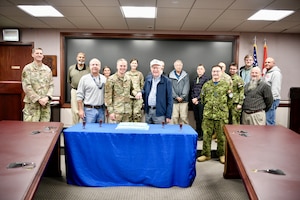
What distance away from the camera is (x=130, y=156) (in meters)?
2.80

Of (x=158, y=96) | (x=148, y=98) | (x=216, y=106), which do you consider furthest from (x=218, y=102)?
(x=148, y=98)

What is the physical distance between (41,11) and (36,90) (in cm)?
152

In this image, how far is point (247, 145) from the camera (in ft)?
7.60

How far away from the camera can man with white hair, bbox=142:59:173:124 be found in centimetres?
364

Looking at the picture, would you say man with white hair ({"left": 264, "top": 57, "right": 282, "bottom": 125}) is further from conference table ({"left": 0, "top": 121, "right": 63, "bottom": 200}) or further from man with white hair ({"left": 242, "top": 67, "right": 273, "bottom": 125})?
conference table ({"left": 0, "top": 121, "right": 63, "bottom": 200})

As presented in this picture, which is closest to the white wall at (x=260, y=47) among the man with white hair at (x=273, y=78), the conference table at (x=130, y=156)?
the man with white hair at (x=273, y=78)

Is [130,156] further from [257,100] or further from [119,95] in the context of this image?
[257,100]

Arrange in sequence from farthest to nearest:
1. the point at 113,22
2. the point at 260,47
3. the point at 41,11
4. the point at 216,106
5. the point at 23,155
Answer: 1. the point at 260,47
2. the point at 113,22
3. the point at 41,11
4. the point at 216,106
5. the point at 23,155

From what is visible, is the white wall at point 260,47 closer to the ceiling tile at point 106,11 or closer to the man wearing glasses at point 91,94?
the ceiling tile at point 106,11

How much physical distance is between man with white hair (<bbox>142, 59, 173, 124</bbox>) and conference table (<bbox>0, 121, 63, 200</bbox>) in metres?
1.26

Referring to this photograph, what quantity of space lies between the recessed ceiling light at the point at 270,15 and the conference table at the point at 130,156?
109 inches

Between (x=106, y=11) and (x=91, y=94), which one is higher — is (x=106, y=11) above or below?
above

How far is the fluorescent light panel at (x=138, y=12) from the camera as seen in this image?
173 inches

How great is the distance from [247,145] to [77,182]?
1.74 metres
